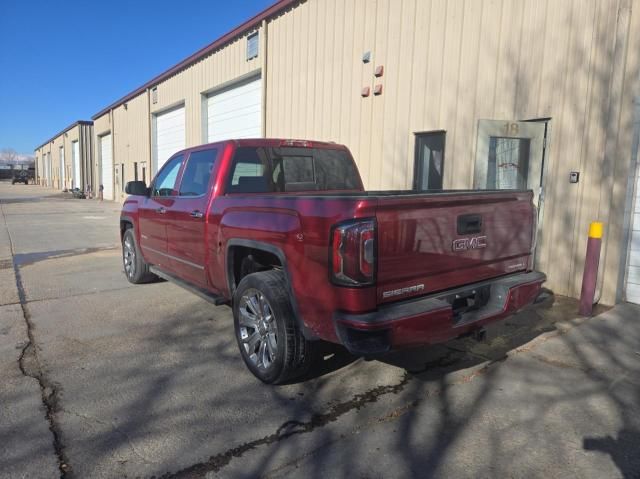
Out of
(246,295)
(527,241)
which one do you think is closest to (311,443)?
(246,295)

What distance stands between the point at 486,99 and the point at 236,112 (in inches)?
370

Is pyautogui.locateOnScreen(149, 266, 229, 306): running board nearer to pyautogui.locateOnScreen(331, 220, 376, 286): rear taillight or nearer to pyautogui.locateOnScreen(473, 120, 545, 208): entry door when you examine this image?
pyautogui.locateOnScreen(331, 220, 376, 286): rear taillight

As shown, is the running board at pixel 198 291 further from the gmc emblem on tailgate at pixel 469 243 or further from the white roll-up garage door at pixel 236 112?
the white roll-up garage door at pixel 236 112

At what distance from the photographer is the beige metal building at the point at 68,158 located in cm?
3762

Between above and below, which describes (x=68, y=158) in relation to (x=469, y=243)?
above

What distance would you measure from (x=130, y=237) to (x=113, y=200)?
27.2 metres

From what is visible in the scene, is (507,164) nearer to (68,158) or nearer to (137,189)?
(137,189)

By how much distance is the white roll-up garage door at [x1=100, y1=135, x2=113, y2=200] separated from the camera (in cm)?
3219

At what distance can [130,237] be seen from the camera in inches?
278

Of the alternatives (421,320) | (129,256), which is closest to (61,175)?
(129,256)

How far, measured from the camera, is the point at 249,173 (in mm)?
4676

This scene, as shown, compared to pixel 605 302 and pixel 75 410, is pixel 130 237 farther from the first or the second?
pixel 605 302

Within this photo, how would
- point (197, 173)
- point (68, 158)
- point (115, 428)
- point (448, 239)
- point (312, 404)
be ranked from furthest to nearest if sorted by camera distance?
point (68, 158) → point (197, 173) → point (312, 404) → point (448, 239) → point (115, 428)

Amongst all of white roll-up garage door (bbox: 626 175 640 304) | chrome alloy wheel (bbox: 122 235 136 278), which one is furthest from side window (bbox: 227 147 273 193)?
white roll-up garage door (bbox: 626 175 640 304)
